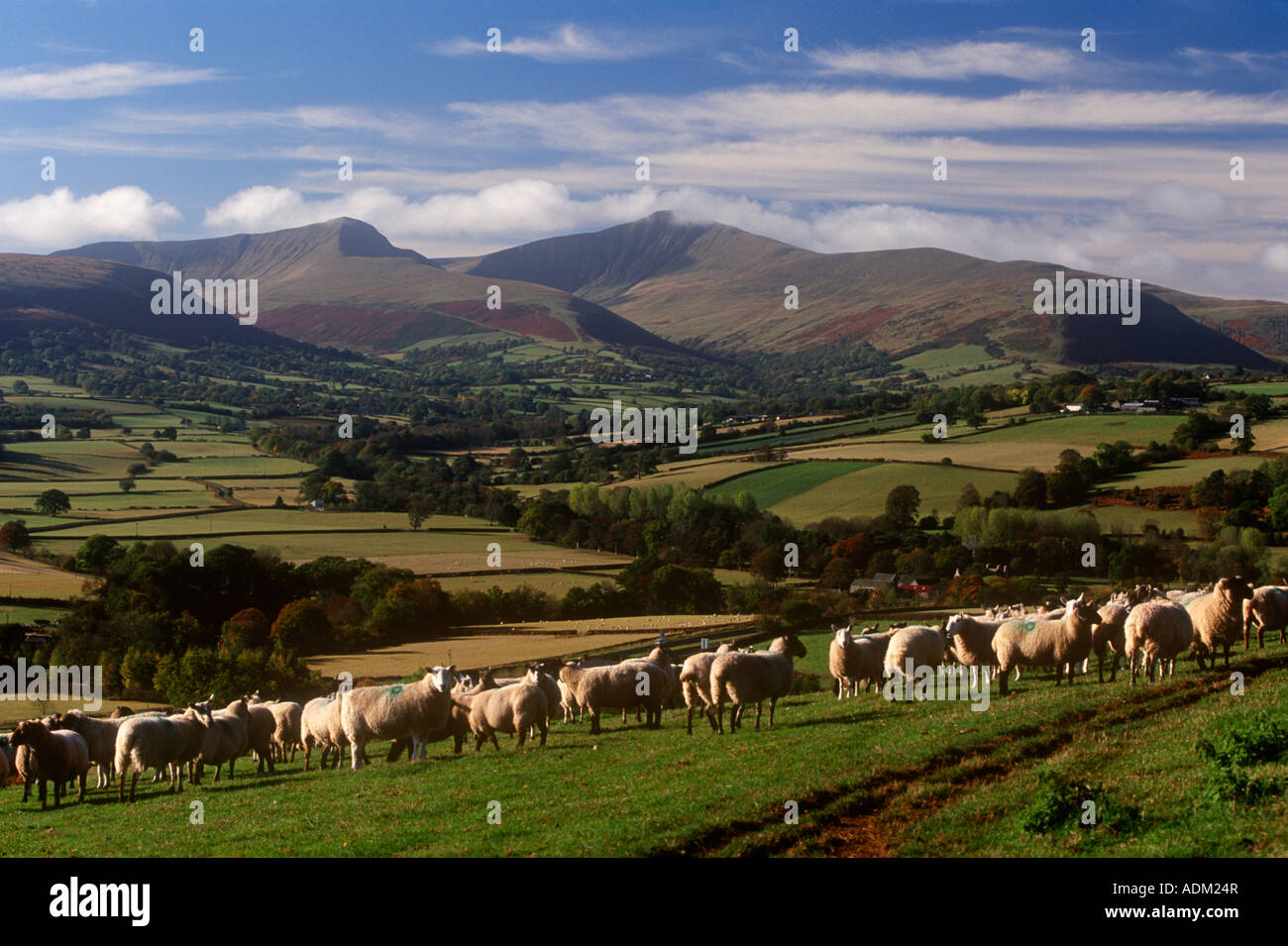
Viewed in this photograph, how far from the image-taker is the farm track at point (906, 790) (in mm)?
12742

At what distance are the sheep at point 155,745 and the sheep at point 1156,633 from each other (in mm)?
18869

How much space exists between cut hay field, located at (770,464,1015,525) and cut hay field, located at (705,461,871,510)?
1.05 metres

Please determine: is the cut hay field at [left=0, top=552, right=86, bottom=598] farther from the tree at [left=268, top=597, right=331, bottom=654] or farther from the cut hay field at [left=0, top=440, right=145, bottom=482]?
the cut hay field at [left=0, top=440, right=145, bottom=482]

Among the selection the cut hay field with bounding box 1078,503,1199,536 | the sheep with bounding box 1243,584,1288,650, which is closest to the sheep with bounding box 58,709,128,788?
the sheep with bounding box 1243,584,1288,650

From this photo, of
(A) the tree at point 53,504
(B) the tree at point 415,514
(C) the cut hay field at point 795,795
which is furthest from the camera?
(B) the tree at point 415,514

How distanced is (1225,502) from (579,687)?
211ft

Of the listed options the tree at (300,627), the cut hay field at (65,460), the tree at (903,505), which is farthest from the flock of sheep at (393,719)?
the cut hay field at (65,460)

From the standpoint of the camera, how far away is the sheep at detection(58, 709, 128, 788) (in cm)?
2452

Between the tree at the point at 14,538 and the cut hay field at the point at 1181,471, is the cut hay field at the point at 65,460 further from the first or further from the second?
the cut hay field at the point at 1181,471

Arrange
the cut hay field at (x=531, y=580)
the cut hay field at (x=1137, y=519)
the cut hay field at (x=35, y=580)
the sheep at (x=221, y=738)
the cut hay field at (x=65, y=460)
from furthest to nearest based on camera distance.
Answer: the cut hay field at (x=65, y=460), the cut hay field at (x=1137, y=519), the cut hay field at (x=531, y=580), the cut hay field at (x=35, y=580), the sheep at (x=221, y=738)

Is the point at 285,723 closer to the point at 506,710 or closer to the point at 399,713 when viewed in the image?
the point at 399,713

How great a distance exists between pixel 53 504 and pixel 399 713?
86894 mm
